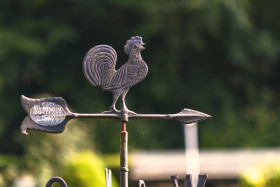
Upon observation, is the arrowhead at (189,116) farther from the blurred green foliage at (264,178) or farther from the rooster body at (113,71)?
the blurred green foliage at (264,178)

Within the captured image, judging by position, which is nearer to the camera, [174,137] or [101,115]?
[101,115]

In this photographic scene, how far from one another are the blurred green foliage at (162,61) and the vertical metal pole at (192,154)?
0.78 m

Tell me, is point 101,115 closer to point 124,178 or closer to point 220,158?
point 124,178

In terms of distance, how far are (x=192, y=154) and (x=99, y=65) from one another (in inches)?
415

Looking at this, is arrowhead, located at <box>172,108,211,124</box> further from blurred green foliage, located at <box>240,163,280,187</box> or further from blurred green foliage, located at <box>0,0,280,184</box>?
blurred green foliage, located at <box>0,0,280,184</box>

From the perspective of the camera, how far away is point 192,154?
45.5 feet

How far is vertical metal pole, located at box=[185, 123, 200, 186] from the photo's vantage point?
12622 mm

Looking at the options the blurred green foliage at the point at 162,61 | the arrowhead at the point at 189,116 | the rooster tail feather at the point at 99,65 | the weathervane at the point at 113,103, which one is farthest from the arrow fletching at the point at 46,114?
the blurred green foliage at the point at 162,61

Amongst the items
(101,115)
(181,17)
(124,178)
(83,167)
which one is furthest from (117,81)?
(181,17)

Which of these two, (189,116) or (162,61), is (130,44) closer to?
(189,116)

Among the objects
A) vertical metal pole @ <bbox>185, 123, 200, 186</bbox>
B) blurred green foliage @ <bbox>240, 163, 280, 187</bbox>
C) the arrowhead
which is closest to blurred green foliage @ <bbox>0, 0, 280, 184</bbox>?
vertical metal pole @ <bbox>185, 123, 200, 186</bbox>

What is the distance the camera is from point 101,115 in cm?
335

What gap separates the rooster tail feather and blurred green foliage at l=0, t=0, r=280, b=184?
1346cm

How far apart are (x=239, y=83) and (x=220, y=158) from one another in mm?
6339
